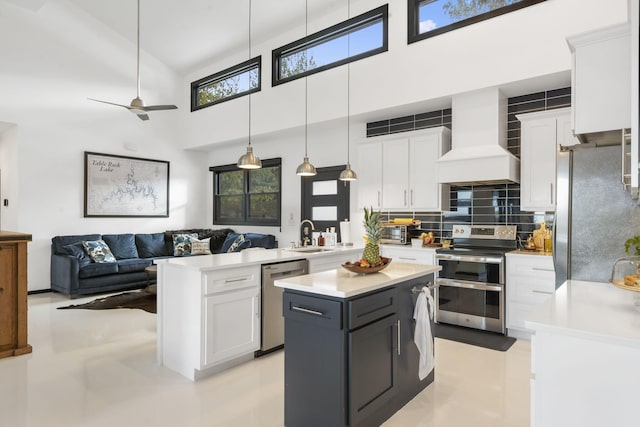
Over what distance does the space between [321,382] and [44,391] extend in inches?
87.0

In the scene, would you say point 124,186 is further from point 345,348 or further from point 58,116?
point 345,348

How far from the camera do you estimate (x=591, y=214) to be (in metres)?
2.22

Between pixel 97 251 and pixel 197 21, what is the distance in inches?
163

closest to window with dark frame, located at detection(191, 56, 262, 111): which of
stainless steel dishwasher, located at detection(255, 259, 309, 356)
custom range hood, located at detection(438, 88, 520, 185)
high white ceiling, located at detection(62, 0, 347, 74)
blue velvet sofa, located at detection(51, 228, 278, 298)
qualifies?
high white ceiling, located at detection(62, 0, 347, 74)

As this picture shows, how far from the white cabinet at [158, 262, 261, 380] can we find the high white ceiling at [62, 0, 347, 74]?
435 cm

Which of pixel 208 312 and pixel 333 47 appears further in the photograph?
pixel 333 47

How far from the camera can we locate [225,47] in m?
7.12

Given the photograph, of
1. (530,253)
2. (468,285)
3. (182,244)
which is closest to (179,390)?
(468,285)

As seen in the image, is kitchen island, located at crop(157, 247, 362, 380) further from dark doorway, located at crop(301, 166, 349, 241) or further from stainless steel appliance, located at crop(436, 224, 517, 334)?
A: dark doorway, located at crop(301, 166, 349, 241)

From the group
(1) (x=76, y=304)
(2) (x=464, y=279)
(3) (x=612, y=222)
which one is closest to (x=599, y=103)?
(3) (x=612, y=222)

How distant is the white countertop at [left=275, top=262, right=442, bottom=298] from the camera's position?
2186 millimetres

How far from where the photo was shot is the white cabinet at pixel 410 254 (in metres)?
4.66

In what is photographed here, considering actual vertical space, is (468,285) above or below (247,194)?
below

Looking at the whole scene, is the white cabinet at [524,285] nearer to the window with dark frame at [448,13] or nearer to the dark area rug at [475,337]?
the dark area rug at [475,337]
